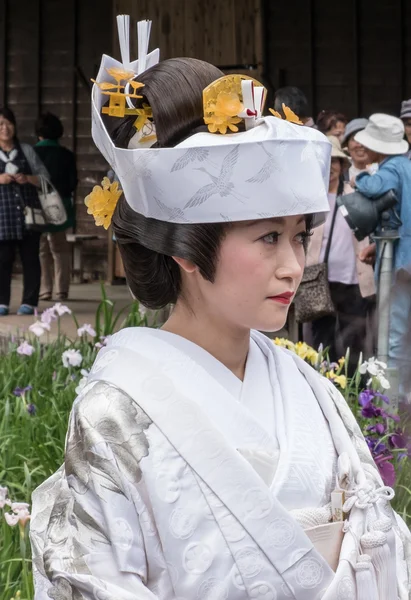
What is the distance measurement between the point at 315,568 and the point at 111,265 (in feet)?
30.6

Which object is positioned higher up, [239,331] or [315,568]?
[239,331]

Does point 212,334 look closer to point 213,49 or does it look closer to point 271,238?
point 271,238

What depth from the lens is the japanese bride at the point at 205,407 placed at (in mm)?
1637

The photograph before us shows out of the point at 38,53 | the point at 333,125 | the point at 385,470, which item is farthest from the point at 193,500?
the point at 38,53

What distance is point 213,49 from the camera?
9453 mm

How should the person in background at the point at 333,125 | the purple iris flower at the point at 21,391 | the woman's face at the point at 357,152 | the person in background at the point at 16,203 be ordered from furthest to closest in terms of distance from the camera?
the person in background at the point at 16,203, the person in background at the point at 333,125, the woman's face at the point at 357,152, the purple iris flower at the point at 21,391

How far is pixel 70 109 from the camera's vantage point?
456 inches

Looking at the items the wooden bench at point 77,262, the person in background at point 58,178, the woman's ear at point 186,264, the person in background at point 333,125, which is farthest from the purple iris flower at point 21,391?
the wooden bench at point 77,262

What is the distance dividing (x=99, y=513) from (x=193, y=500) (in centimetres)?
13

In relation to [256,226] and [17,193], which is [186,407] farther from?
[17,193]

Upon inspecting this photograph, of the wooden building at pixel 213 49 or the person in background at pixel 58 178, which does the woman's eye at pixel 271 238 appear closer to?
the person in background at pixel 58 178

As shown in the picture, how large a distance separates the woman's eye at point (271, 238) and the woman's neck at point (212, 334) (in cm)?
15

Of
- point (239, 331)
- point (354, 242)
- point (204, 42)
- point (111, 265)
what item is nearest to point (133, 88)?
point (239, 331)

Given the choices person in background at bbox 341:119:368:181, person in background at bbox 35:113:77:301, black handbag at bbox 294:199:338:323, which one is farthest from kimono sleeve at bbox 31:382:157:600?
person in background at bbox 35:113:77:301
